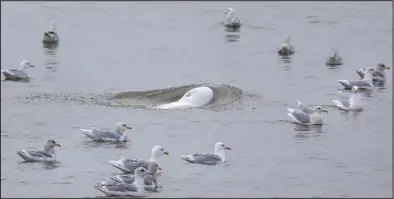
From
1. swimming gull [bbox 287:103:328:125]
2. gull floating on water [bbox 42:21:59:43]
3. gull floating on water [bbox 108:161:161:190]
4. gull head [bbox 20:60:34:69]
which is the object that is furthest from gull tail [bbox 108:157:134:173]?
gull floating on water [bbox 42:21:59:43]

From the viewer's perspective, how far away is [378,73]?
35.7 meters

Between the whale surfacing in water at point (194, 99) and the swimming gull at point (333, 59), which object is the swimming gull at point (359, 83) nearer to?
the swimming gull at point (333, 59)

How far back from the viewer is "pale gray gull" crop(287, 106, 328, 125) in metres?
29.3

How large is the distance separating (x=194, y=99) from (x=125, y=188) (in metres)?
8.91

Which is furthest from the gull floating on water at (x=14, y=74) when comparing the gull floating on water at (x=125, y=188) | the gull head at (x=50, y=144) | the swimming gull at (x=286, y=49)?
the gull floating on water at (x=125, y=188)

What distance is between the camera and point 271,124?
2930 cm

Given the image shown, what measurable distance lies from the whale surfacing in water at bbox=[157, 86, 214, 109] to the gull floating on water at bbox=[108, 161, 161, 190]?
736 centimetres

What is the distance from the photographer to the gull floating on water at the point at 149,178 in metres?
23.1

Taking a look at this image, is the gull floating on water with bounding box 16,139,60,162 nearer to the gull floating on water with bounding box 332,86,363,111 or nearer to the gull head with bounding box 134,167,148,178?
the gull head with bounding box 134,167,148,178

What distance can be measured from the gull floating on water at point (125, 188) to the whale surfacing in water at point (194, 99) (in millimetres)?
8156

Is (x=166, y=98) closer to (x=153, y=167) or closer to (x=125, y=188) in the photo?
(x=153, y=167)

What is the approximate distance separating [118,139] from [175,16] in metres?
24.9

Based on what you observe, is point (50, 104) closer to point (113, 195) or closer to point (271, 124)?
point (271, 124)

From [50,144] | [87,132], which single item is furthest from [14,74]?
[50,144]
